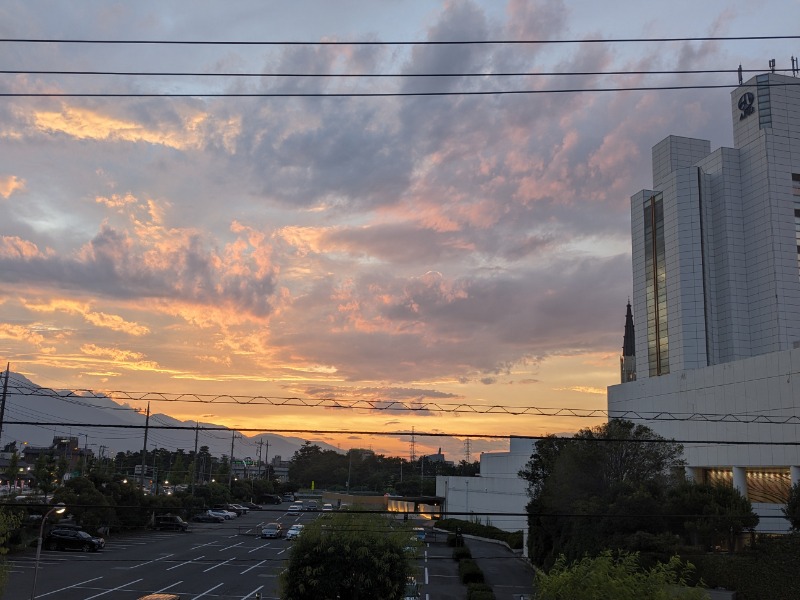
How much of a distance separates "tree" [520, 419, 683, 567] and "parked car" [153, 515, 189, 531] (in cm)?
4096

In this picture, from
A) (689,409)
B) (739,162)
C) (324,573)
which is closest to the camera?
(324,573)

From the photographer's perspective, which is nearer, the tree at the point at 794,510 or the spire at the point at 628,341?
the tree at the point at 794,510

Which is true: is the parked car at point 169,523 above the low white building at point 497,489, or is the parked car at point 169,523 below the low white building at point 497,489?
below

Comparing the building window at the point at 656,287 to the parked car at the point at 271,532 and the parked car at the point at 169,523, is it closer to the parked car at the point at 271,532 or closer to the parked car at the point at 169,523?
the parked car at the point at 271,532

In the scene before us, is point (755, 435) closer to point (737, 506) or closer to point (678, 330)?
point (737, 506)

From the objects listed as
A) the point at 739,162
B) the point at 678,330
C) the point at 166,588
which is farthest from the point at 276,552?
the point at 739,162

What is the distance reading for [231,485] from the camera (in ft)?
416

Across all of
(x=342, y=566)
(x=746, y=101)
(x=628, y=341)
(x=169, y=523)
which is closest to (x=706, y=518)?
(x=342, y=566)

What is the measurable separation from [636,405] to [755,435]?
69.8 feet

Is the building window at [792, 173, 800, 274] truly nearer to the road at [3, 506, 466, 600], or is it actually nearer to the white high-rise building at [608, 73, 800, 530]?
the white high-rise building at [608, 73, 800, 530]

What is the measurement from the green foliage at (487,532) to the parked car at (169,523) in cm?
2934

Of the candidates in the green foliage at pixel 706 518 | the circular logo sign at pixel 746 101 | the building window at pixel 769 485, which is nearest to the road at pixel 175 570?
the green foliage at pixel 706 518

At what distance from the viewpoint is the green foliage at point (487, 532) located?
72.8 metres

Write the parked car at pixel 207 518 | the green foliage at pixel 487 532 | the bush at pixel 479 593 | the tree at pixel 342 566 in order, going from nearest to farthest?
the tree at pixel 342 566
the bush at pixel 479 593
the green foliage at pixel 487 532
the parked car at pixel 207 518
